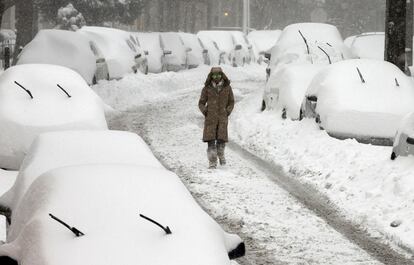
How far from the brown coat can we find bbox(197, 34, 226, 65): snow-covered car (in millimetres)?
20063

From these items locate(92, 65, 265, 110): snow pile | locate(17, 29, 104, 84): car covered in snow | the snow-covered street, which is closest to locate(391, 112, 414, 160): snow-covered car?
the snow-covered street

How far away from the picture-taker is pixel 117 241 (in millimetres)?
3900

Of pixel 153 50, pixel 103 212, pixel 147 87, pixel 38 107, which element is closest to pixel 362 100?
pixel 38 107

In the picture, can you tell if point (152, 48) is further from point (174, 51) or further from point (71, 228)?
point (71, 228)

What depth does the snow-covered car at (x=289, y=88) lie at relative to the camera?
50.8ft

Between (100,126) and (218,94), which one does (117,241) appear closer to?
(100,126)

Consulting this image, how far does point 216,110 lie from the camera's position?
12.2 meters

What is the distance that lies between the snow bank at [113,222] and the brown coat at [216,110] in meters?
7.23

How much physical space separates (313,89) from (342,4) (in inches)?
2198

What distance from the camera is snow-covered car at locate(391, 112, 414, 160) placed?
10047 millimetres

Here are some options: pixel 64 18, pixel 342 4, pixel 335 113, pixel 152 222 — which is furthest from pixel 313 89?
pixel 342 4

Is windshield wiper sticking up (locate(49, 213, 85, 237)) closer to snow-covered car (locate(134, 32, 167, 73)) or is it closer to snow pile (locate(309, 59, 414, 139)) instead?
snow pile (locate(309, 59, 414, 139))

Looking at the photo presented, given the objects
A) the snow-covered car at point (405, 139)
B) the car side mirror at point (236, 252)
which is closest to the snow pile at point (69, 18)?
the snow-covered car at point (405, 139)

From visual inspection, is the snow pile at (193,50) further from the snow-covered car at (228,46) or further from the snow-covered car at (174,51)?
the snow-covered car at (228,46)
